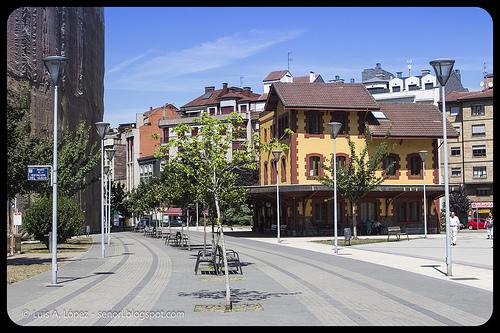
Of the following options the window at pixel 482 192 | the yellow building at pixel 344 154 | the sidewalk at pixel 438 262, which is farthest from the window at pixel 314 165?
the window at pixel 482 192

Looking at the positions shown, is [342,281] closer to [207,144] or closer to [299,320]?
[207,144]

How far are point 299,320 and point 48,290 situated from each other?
763cm

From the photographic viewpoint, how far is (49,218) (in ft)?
114

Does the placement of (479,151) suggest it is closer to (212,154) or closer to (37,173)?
(37,173)

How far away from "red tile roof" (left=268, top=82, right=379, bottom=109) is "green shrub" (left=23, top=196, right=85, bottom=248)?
807 inches

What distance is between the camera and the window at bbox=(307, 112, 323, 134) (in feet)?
176

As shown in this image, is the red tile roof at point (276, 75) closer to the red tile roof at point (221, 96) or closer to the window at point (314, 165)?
the red tile roof at point (221, 96)

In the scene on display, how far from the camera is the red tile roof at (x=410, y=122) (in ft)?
182

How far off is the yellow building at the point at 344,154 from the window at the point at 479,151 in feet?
90.4

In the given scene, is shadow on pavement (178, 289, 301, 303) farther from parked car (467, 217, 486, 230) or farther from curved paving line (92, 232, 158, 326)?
parked car (467, 217, 486, 230)

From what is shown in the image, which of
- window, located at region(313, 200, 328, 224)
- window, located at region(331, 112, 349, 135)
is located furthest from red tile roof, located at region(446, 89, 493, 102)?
window, located at region(313, 200, 328, 224)

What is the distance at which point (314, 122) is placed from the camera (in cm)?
5391

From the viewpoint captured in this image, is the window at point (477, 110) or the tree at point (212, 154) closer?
the tree at point (212, 154)
